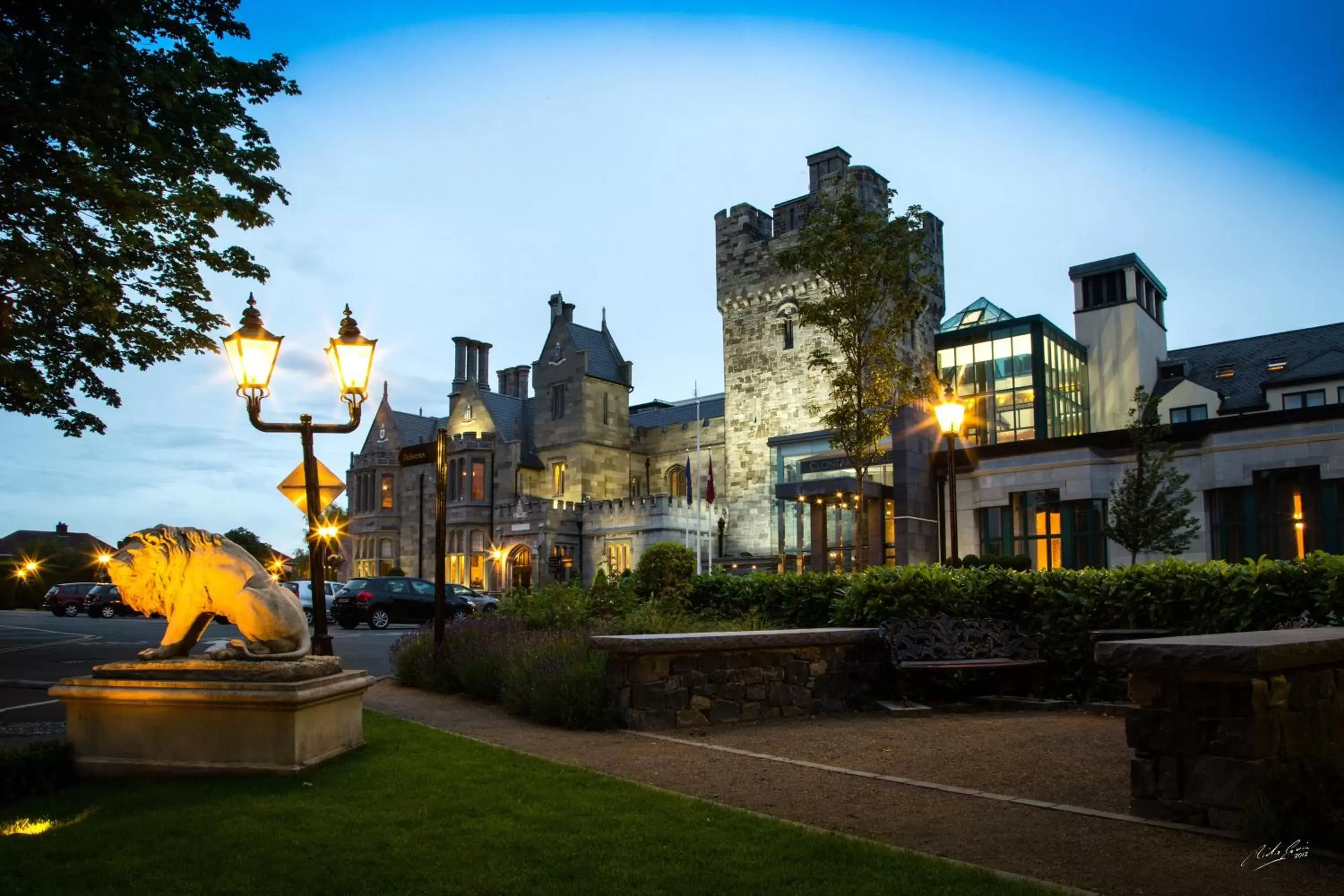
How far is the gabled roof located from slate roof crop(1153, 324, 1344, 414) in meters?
7.84

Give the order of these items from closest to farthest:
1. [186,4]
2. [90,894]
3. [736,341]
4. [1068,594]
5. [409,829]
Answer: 1. [90,894]
2. [409,829]
3. [1068,594]
4. [186,4]
5. [736,341]

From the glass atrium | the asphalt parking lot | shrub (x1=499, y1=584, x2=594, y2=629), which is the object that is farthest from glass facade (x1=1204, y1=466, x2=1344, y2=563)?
the asphalt parking lot

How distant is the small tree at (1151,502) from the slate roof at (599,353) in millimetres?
31139

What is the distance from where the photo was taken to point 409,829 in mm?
5844

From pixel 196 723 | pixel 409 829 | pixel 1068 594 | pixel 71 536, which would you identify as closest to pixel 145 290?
pixel 196 723

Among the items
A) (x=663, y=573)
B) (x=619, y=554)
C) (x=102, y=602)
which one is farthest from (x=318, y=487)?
(x=619, y=554)

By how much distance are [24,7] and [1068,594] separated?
15035mm

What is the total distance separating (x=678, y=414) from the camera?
5888 centimetres

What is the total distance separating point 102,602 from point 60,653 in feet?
74.9

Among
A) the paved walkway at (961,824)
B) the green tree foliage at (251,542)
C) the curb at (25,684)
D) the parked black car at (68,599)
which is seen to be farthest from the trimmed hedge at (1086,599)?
the green tree foliage at (251,542)

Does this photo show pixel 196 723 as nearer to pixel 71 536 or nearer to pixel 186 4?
pixel 186 4

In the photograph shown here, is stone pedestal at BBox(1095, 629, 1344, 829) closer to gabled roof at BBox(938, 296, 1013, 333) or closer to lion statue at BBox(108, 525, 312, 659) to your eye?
lion statue at BBox(108, 525, 312, 659)

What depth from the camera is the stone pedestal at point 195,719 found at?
7.13 meters

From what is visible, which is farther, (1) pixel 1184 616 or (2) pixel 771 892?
(1) pixel 1184 616
